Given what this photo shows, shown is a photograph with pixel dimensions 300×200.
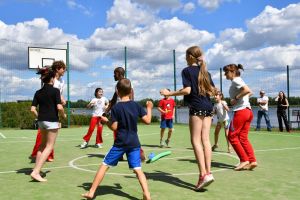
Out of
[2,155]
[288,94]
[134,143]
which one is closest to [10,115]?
[2,155]

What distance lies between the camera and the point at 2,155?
9688 mm

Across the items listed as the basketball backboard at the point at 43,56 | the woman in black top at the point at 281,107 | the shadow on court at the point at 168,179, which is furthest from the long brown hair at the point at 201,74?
the basketball backboard at the point at 43,56

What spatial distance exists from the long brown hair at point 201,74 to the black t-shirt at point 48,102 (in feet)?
7.73

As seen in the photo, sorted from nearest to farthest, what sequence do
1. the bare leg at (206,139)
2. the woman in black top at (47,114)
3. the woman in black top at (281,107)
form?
the bare leg at (206,139) → the woman in black top at (47,114) → the woman in black top at (281,107)

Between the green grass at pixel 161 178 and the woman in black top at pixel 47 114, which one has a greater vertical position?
the woman in black top at pixel 47 114

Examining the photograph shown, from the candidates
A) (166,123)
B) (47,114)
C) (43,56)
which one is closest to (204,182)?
(47,114)

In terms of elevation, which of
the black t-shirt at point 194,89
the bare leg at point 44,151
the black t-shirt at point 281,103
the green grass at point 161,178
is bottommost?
the green grass at point 161,178

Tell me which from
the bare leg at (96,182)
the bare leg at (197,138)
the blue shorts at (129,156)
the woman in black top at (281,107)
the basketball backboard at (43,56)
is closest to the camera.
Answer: the bare leg at (96,182)

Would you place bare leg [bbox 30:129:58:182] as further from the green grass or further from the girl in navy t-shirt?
the girl in navy t-shirt

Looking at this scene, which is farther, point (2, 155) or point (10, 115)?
point (10, 115)

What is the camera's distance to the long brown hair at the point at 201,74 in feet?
19.5

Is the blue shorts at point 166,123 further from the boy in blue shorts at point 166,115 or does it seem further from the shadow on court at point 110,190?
the shadow on court at point 110,190

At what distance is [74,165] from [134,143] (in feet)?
10.8

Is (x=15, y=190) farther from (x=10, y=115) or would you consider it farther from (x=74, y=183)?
(x=10, y=115)
